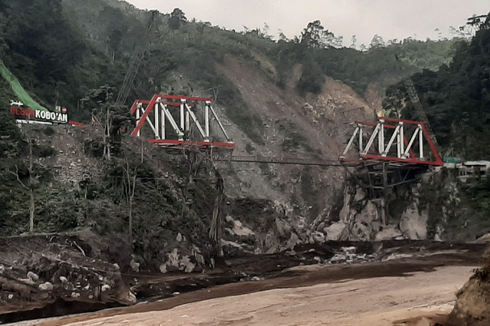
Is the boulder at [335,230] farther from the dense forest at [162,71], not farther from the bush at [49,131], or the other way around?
the bush at [49,131]

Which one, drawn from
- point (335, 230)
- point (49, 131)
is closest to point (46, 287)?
point (49, 131)

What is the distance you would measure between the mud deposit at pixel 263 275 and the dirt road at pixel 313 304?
200mm

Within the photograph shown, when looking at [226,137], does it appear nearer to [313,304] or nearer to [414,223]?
[414,223]

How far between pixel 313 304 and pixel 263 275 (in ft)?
65.7

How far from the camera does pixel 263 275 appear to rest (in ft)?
157

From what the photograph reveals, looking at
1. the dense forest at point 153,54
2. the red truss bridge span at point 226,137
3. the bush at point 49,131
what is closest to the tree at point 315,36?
the dense forest at point 153,54

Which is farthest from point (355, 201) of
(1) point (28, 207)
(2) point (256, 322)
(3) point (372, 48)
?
(3) point (372, 48)

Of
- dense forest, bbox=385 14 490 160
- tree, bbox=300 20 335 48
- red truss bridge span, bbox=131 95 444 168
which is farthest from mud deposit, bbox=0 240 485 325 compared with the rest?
tree, bbox=300 20 335 48

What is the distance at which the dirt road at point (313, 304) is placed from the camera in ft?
74.6

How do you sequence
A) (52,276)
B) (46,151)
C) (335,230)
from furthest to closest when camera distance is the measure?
(335,230)
(46,151)
(52,276)

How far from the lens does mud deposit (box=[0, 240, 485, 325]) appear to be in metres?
31.8

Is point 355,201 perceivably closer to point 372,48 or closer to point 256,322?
point 256,322

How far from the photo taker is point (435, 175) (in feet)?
237

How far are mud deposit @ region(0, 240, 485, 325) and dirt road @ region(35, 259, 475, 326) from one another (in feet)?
0.66
